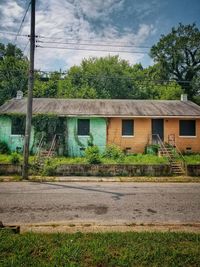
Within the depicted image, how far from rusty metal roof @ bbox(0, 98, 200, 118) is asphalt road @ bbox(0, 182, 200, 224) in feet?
32.2

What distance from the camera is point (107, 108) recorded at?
2220 cm

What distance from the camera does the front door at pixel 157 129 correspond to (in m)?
20.7

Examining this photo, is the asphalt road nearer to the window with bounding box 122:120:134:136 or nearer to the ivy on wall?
the ivy on wall

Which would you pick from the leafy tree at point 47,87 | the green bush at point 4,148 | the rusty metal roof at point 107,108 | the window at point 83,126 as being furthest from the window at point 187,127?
the leafy tree at point 47,87

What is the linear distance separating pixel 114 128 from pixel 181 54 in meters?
30.3

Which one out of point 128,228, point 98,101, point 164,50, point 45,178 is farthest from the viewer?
point 164,50

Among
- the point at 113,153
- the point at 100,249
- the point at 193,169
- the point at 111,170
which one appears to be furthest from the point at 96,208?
the point at 113,153

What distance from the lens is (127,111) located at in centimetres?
2131

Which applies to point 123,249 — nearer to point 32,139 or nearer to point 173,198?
point 173,198

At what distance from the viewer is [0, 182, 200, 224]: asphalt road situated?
267 inches

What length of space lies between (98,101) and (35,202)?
58.5 feet

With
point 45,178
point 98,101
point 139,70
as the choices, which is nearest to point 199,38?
point 139,70

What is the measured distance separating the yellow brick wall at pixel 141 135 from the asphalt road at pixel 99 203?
343 inches

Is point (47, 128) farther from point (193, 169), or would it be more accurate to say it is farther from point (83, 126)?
point (193, 169)
